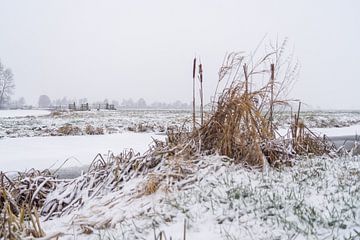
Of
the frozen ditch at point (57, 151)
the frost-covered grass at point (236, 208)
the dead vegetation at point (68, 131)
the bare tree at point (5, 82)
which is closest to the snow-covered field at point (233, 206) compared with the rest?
the frost-covered grass at point (236, 208)

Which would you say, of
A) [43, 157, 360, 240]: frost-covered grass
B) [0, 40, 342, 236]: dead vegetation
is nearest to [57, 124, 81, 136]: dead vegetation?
[0, 40, 342, 236]: dead vegetation

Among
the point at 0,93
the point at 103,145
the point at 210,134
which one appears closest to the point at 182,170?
the point at 210,134

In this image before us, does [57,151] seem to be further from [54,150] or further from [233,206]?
[233,206]

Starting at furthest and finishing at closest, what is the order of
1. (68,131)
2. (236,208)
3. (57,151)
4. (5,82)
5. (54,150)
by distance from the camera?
1. (5,82)
2. (68,131)
3. (54,150)
4. (57,151)
5. (236,208)

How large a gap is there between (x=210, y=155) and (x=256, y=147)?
0.58 metres

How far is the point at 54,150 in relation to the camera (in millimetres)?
10203

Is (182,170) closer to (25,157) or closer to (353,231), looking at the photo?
(353,231)

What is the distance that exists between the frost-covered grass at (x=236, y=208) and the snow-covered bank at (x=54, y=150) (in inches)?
154

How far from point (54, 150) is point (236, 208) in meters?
8.58

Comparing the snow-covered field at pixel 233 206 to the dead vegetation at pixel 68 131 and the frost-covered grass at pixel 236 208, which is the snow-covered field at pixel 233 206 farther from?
the dead vegetation at pixel 68 131

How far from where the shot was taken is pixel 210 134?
446 centimetres

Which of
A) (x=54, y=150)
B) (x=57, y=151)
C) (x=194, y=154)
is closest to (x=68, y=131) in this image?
(x=54, y=150)

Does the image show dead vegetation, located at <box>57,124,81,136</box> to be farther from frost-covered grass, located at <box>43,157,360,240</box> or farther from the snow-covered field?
frost-covered grass, located at <box>43,157,360,240</box>

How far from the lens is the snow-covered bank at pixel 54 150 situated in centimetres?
820
